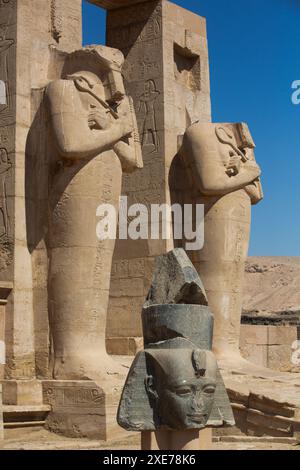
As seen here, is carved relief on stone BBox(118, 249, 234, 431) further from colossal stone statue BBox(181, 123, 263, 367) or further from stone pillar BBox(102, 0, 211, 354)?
stone pillar BBox(102, 0, 211, 354)

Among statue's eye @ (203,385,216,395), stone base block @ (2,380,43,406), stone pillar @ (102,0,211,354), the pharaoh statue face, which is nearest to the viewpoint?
→ the pharaoh statue face

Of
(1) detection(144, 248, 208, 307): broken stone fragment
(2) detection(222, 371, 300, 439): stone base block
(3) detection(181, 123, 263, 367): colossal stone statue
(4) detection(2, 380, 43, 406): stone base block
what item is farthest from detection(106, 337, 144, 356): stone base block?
(1) detection(144, 248, 208, 307): broken stone fragment

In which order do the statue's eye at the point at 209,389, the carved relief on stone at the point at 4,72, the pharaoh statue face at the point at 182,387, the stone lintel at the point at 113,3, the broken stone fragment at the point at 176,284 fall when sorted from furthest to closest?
the stone lintel at the point at 113,3 → the carved relief on stone at the point at 4,72 → the broken stone fragment at the point at 176,284 → the statue's eye at the point at 209,389 → the pharaoh statue face at the point at 182,387

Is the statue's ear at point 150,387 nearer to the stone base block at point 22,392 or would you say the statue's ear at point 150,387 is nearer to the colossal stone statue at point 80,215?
the colossal stone statue at point 80,215

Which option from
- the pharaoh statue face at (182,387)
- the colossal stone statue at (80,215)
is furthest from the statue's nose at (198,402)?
the colossal stone statue at (80,215)

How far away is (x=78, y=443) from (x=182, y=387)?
3328mm

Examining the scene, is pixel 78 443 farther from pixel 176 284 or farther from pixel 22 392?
pixel 176 284

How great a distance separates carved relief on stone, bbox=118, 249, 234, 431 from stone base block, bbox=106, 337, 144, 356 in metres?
5.89

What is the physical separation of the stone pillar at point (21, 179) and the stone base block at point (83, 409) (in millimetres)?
575

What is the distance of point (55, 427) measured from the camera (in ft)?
39.3

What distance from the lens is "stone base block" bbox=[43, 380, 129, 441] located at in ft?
38.1

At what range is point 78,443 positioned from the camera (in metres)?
11.1

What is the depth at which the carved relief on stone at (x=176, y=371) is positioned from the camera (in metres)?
8.09
